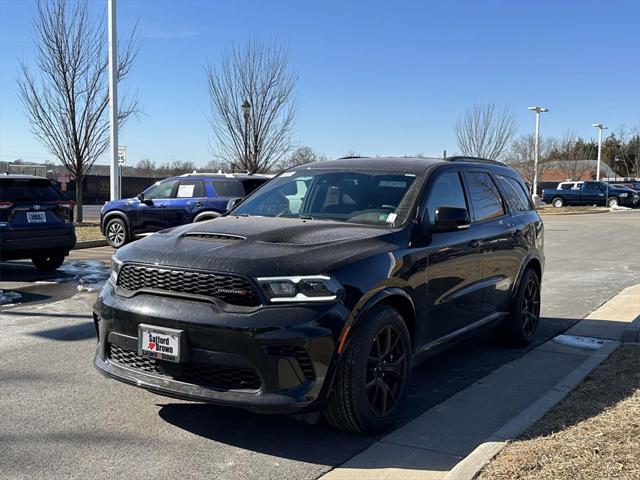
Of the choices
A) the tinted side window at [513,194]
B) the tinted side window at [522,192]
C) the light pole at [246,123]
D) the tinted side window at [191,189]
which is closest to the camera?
the tinted side window at [513,194]

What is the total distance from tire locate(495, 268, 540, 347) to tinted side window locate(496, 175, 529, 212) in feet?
2.22

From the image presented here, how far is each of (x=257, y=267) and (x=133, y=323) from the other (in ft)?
2.89

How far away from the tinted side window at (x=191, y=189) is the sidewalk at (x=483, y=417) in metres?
9.64

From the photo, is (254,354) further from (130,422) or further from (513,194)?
(513,194)

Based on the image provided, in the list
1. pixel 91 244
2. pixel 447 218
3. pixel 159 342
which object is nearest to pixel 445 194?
pixel 447 218

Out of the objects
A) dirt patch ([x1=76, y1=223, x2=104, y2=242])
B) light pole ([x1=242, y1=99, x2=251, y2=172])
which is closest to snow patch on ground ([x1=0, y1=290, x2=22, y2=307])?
dirt patch ([x1=76, y1=223, x2=104, y2=242])

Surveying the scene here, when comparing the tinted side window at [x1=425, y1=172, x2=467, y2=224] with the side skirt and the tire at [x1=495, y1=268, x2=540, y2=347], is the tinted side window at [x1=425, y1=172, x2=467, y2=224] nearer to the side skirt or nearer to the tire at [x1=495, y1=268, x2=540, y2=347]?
the side skirt

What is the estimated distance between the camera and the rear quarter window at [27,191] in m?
9.98

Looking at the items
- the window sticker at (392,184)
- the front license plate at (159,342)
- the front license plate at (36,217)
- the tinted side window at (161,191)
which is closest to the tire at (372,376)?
the front license plate at (159,342)

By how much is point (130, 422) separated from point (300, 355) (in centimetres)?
143

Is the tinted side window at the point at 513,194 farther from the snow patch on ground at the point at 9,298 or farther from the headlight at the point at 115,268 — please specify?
the snow patch on ground at the point at 9,298

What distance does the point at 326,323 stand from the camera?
11.7 ft

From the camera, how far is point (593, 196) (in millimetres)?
42500

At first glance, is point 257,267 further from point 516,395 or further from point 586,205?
point 586,205
